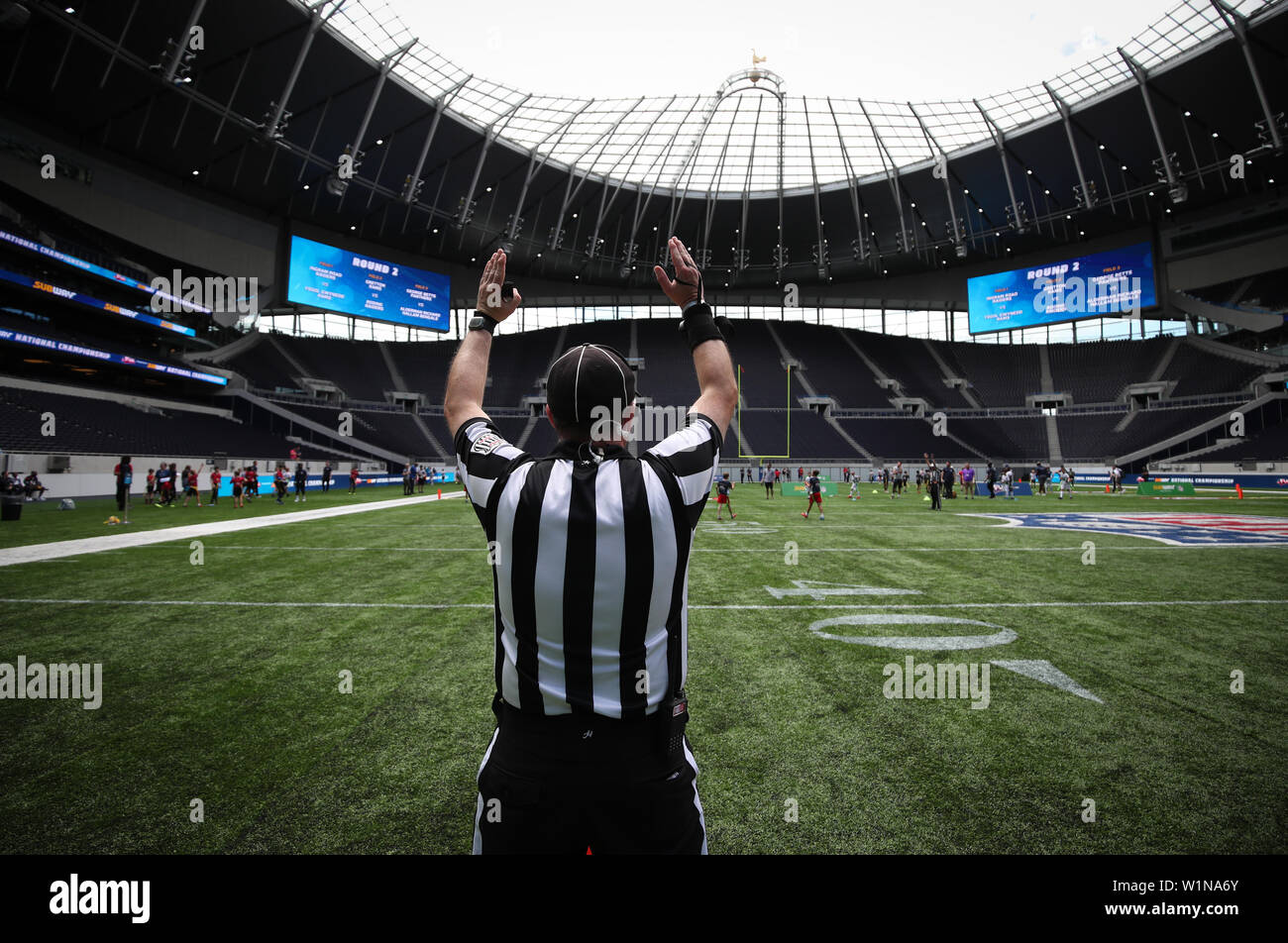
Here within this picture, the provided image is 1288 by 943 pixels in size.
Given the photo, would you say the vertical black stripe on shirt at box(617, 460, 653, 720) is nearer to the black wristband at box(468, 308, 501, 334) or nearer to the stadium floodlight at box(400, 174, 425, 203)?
the black wristband at box(468, 308, 501, 334)

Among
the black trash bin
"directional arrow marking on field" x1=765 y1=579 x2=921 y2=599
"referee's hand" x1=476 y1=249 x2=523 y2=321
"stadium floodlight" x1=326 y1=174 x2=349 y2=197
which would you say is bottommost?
"directional arrow marking on field" x1=765 y1=579 x2=921 y2=599

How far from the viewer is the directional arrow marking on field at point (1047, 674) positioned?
414cm

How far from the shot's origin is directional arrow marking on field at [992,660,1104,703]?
4.14 metres

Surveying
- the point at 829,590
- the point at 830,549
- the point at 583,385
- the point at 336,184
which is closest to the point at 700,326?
the point at 583,385

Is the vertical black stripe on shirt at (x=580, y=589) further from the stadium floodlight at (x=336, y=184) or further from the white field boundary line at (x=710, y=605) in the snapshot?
the stadium floodlight at (x=336, y=184)

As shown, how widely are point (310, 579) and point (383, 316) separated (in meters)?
45.3

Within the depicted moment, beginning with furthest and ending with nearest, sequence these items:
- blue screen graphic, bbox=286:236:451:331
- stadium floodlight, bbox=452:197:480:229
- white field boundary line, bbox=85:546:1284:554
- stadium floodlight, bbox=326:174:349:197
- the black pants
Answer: stadium floodlight, bbox=452:197:480:229 < blue screen graphic, bbox=286:236:451:331 < stadium floodlight, bbox=326:174:349:197 < white field boundary line, bbox=85:546:1284:554 < the black pants

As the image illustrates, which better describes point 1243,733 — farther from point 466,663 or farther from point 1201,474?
point 1201,474

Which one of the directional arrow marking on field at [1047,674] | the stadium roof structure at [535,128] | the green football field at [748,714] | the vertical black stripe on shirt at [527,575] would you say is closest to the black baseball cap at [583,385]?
the vertical black stripe on shirt at [527,575]

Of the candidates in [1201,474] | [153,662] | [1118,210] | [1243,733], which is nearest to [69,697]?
[153,662]

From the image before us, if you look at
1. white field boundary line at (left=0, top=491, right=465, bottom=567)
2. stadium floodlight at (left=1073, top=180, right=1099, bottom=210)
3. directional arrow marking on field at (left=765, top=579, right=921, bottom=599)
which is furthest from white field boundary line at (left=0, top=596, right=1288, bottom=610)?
stadium floodlight at (left=1073, top=180, right=1099, bottom=210)

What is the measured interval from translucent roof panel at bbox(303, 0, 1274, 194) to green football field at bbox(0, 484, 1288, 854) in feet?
121

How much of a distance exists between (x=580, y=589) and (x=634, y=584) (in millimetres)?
131

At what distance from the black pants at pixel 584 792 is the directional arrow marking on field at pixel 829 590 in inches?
236
